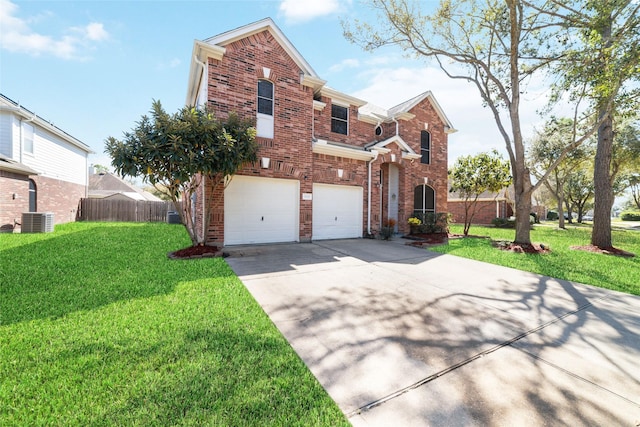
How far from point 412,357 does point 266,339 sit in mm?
1641

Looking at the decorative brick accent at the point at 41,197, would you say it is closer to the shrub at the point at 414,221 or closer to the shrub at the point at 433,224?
the shrub at the point at 414,221

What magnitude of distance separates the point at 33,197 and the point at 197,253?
→ 42.1 feet

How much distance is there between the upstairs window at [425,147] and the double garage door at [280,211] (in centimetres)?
548

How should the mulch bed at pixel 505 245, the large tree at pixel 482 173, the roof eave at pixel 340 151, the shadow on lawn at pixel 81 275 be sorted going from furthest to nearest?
the large tree at pixel 482 173 → the roof eave at pixel 340 151 → the mulch bed at pixel 505 245 → the shadow on lawn at pixel 81 275

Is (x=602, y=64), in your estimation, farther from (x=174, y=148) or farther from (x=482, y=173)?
(x=174, y=148)

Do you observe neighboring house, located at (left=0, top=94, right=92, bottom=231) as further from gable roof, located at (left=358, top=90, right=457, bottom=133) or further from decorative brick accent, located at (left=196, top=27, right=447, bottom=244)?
gable roof, located at (left=358, top=90, right=457, bottom=133)

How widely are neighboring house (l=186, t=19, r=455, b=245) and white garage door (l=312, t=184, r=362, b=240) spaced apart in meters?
0.04

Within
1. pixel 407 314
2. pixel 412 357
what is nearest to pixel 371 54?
pixel 407 314

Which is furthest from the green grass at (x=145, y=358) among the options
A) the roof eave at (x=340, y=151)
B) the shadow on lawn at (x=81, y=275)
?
the roof eave at (x=340, y=151)

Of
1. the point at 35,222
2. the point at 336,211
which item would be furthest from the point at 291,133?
the point at 35,222

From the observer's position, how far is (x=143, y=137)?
6.59m

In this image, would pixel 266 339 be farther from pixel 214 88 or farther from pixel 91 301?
pixel 214 88

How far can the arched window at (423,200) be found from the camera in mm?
14117

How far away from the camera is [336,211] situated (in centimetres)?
1116
